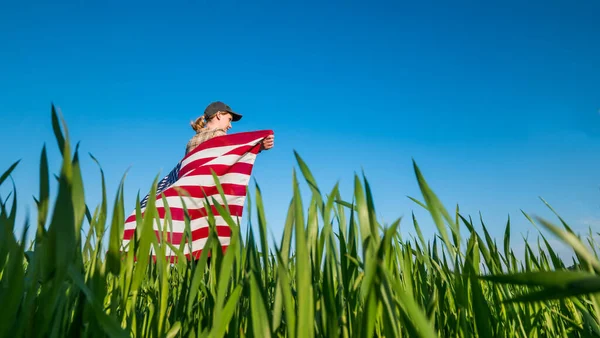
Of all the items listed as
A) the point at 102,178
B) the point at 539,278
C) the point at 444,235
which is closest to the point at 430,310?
the point at 444,235

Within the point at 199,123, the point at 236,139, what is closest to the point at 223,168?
the point at 236,139

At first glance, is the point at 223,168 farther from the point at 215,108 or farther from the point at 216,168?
the point at 215,108

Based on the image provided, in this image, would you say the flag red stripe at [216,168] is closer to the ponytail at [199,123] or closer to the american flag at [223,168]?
the american flag at [223,168]


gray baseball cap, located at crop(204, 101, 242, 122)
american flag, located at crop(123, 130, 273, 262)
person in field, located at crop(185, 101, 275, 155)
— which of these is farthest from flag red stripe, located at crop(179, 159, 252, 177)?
gray baseball cap, located at crop(204, 101, 242, 122)

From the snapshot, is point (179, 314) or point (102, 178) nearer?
point (102, 178)

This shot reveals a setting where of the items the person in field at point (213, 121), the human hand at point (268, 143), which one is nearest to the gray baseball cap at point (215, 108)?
the person in field at point (213, 121)

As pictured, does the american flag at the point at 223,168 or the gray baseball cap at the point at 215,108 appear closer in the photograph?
the american flag at the point at 223,168

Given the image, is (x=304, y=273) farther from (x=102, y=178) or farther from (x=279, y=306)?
(x=102, y=178)

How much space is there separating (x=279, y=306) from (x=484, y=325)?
9.1 inches

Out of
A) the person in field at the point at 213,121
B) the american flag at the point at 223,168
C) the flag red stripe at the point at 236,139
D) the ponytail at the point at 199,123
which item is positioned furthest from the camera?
the ponytail at the point at 199,123

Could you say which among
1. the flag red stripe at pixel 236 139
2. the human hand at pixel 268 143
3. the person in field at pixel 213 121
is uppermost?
the person in field at pixel 213 121

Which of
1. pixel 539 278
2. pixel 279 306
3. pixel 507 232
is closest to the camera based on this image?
pixel 539 278

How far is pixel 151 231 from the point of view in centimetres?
41

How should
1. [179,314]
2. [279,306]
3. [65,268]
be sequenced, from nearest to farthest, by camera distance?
[65,268] < [279,306] < [179,314]
